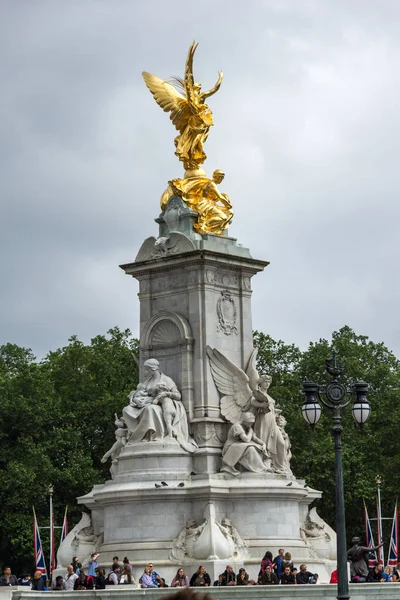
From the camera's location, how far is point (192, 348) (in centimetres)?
3928

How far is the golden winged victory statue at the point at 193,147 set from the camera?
133 ft

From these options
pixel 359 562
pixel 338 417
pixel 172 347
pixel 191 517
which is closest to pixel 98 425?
pixel 172 347

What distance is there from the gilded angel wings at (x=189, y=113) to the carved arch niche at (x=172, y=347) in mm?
4656

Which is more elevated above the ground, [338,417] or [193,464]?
[193,464]

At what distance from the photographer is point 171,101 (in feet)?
137

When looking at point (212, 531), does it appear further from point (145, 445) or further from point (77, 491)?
point (77, 491)

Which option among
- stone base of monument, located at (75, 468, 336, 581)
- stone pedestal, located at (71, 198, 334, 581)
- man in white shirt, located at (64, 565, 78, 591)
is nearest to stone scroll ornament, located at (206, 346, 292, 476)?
stone pedestal, located at (71, 198, 334, 581)

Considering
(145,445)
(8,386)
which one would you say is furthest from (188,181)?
(8,386)

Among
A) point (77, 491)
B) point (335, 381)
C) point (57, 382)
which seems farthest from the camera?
point (57, 382)

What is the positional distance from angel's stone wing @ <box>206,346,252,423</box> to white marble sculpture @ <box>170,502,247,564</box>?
3199 mm

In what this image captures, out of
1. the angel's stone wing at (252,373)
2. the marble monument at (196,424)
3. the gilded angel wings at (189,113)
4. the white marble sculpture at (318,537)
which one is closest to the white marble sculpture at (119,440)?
the marble monument at (196,424)

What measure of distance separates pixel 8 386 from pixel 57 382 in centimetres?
464

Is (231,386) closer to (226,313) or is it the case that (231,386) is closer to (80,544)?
(226,313)

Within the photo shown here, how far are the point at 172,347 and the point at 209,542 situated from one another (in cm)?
600
